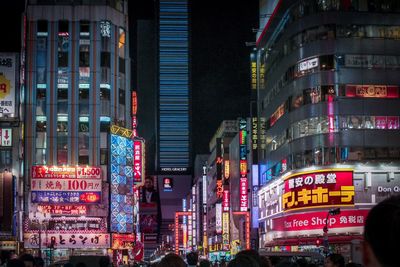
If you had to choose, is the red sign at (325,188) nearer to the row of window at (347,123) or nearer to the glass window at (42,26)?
the row of window at (347,123)

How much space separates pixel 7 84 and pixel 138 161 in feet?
45.7

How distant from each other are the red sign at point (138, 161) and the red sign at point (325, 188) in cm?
1521

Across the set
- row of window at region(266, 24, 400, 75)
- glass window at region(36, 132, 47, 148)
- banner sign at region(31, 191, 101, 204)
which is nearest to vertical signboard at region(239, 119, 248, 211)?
glass window at region(36, 132, 47, 148)

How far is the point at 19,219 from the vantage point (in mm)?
71812

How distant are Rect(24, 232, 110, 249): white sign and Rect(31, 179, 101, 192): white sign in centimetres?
518

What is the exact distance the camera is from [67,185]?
226 feet

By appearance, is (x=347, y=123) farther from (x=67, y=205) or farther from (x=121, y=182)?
(x=67, y=205)

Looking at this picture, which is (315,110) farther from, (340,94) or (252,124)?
(252,124)

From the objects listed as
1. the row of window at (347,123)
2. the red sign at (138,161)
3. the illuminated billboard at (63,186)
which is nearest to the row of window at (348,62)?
the row of window at (347,123)

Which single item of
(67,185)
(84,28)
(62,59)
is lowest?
(67,185)

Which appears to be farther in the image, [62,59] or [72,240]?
[62,59]

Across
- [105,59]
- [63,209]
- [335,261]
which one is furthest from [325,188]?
[335,261]

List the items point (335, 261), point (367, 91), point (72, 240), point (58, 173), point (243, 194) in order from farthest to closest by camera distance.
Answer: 1. point (243, 194)
2. point (72, 240)
3. point (58, 173)
4. point (367, 91)
5. point (335, 261)

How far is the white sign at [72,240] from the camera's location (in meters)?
72.1
